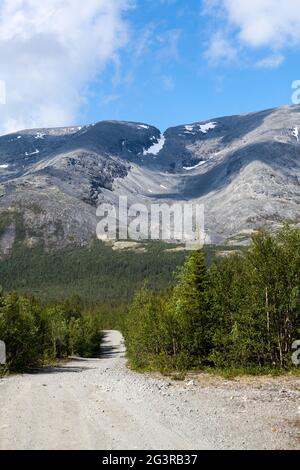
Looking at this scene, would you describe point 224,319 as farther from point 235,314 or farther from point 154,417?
point 154,417

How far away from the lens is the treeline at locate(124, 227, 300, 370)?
31234 millimetres

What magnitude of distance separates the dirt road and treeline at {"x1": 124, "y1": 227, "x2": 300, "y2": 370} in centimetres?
693

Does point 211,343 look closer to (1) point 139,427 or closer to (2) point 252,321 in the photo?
(2) point 252,321

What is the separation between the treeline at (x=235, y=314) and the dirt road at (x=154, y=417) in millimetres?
6932

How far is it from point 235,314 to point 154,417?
18.1 m

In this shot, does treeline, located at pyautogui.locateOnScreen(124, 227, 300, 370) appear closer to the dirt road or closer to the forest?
the forest

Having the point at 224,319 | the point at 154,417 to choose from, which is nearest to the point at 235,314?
the point at 224,319

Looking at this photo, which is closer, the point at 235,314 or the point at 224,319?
the point at 235,314

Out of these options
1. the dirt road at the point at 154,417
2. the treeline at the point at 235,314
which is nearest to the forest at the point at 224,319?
the treeline at the point at 235,314

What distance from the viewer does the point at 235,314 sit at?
3294 cm

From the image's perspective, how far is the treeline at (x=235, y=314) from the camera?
3123 centimetres

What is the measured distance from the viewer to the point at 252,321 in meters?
31.5
